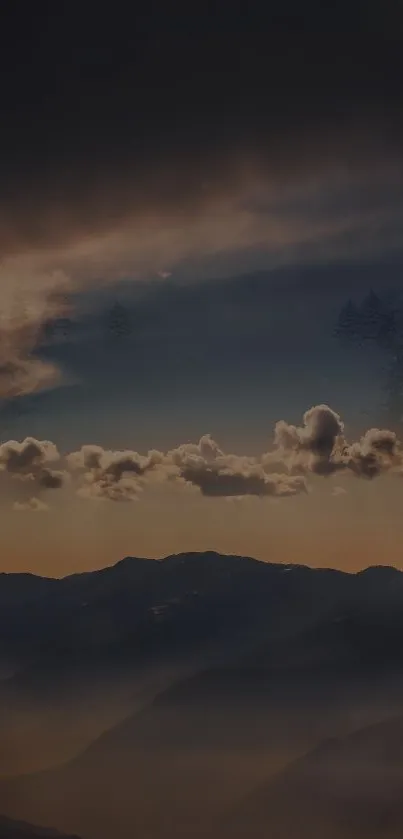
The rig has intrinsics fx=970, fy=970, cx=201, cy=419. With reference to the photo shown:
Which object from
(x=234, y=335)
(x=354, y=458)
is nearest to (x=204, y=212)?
(x=234, y=335)

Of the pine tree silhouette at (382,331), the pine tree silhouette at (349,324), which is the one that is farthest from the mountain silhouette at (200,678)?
the pine tree silhouette at (349,324)

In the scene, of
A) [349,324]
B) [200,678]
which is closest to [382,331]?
[349,324]

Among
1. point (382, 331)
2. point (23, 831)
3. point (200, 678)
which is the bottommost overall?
point (23, 831)

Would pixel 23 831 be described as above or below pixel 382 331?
below

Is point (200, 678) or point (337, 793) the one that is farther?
point (200, 678)

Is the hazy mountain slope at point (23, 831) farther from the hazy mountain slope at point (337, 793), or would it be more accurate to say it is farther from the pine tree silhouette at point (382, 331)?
the pine tree silhouette at point (382, 331)

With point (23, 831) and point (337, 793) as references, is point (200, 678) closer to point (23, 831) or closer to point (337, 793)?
point (337, 793)

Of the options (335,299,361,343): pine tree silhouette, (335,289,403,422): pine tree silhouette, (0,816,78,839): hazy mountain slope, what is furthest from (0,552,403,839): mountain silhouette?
(335,299,361,343): pine tree silhouette

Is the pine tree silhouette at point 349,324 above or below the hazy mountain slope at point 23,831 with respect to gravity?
above

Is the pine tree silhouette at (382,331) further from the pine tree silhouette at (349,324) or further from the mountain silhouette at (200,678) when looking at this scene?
the mountain silhouette at (200,678)

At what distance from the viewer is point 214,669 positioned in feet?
9.55

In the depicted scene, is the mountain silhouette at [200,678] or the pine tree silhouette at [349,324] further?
A: the pine tree silhouette at [349,324]

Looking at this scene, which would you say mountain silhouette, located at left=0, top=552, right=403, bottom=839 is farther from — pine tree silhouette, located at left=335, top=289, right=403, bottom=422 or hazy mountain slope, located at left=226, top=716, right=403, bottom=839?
pine tree silhouette, located at left=335, top=289, right=403, bottom=422

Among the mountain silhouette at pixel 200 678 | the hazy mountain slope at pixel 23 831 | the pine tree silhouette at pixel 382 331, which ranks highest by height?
the pine tree silhouette at pixel 382 331
